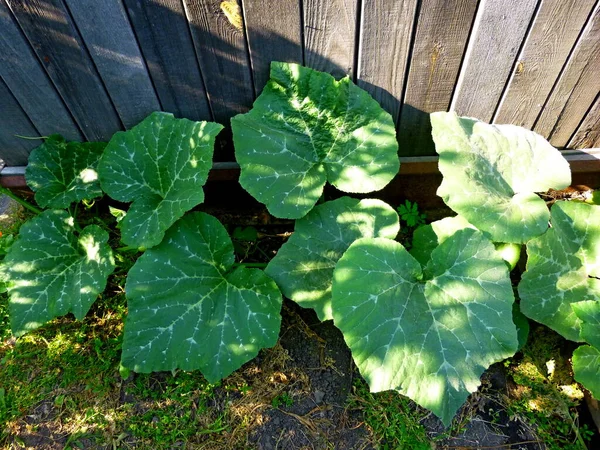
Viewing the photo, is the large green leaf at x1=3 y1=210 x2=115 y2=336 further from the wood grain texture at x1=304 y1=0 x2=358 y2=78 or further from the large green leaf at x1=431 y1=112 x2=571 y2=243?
the large green leaf at x1=431 y1=112 x2=571 y2=243

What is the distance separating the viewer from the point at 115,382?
2301 millimetres

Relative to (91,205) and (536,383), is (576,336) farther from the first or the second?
(91,205)

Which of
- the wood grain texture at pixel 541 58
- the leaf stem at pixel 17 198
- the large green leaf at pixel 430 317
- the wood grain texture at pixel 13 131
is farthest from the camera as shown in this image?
the leaf stem at pixel 17 198

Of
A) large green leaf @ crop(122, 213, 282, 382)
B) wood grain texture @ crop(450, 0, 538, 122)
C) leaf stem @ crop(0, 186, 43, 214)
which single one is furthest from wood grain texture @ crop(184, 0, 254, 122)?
leaf stem @ crop(0, 186, 43, 214)

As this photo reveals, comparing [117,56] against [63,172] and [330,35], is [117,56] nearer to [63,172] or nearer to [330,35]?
[63,172]

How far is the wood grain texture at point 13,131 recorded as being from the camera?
2.29 metres

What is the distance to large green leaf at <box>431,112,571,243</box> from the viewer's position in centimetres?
204

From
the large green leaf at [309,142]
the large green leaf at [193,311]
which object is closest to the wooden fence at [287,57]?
the large green leaf at [309,142]

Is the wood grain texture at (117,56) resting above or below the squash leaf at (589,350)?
above

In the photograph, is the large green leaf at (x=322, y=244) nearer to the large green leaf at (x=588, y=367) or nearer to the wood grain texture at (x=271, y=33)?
the wood grain texture at (x=271, y=33)

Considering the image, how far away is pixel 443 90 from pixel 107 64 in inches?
64.4

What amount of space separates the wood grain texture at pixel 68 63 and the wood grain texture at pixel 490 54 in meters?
1.78

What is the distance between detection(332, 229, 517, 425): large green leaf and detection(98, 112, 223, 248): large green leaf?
2.73 ft

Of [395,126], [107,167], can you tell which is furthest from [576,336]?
[107,167]
